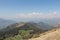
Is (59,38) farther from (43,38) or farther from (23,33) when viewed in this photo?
(23,33)

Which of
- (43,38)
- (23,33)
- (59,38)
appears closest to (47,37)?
(43,38)

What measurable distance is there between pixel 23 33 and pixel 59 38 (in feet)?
124

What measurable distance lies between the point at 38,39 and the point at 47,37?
540cm

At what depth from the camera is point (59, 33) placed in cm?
7400

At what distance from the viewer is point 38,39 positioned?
7569 cm

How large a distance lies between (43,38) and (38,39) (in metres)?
2.94

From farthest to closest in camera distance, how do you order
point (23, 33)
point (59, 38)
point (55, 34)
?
1. point (23, 33)
2. point (55, 34)
3. point (59, 38)

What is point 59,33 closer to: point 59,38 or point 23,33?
point 59,38

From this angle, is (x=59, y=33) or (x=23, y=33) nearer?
(x=59, y=33)

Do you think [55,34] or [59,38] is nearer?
[59,38]

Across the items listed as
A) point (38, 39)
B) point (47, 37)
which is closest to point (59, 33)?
point (47, 37)

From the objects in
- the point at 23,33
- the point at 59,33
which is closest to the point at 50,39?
the point at 59,33

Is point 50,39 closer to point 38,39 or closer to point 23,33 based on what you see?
point 38,39

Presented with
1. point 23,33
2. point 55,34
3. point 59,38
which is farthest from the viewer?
point 23,33
